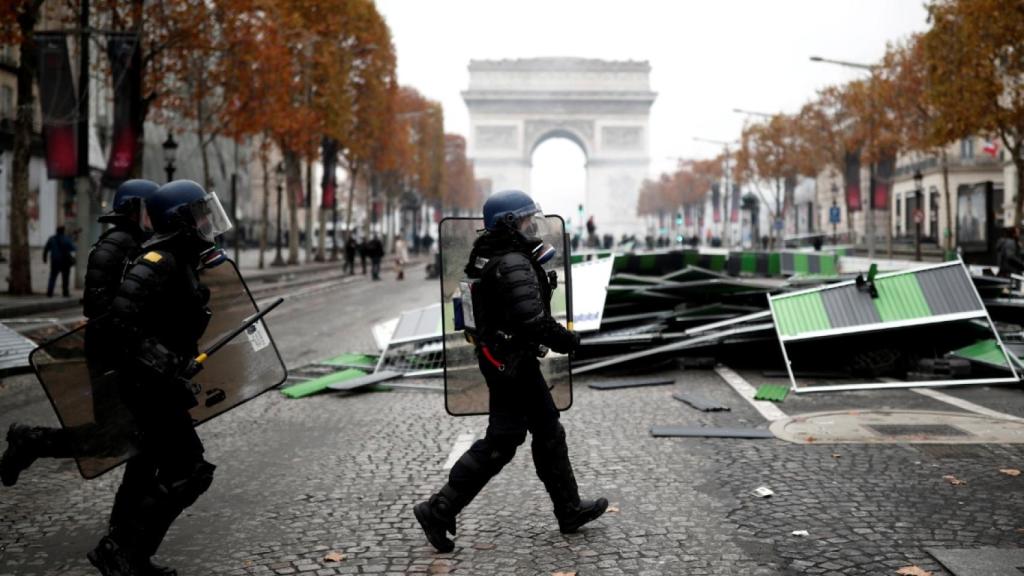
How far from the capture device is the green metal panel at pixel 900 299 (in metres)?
10.5

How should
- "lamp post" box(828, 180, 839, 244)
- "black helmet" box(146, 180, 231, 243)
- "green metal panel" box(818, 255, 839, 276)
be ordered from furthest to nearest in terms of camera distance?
"lamp post" box(828, 180, 839, 244) < "green metal panel" box(818, 255, 839, 276) < "black helmet" box(146, 180, 231, 243)

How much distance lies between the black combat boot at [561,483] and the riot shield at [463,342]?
1.77 feet

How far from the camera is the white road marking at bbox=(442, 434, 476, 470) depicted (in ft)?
23.6

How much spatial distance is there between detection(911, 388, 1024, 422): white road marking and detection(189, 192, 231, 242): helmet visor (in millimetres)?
6218

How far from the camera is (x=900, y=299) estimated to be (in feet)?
34.9

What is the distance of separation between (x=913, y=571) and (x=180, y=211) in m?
3.36

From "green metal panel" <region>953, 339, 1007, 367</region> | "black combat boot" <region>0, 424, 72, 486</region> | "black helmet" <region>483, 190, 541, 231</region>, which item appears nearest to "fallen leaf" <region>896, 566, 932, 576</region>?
"black helmet" <region>483, 190, 541, 231</region>

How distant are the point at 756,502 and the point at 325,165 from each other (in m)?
46.1

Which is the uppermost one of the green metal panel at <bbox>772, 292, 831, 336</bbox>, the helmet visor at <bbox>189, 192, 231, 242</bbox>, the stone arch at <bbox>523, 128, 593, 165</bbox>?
the stone arch at <bbox>523, 128, 593, 165</bbox>

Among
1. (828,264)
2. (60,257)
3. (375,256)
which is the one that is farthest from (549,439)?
(375,256)

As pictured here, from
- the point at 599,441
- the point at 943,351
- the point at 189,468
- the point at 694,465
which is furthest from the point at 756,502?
the point at 943,351

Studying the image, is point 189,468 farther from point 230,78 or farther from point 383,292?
point 230,78

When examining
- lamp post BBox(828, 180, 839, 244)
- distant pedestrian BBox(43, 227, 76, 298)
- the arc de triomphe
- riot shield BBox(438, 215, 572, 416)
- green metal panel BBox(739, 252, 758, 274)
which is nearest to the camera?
riot shield BBox(438, 215, 572, 416)

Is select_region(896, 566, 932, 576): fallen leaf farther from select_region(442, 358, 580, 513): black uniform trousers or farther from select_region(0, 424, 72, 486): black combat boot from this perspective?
select_region(0, 424, 72, 486): black combat boot
